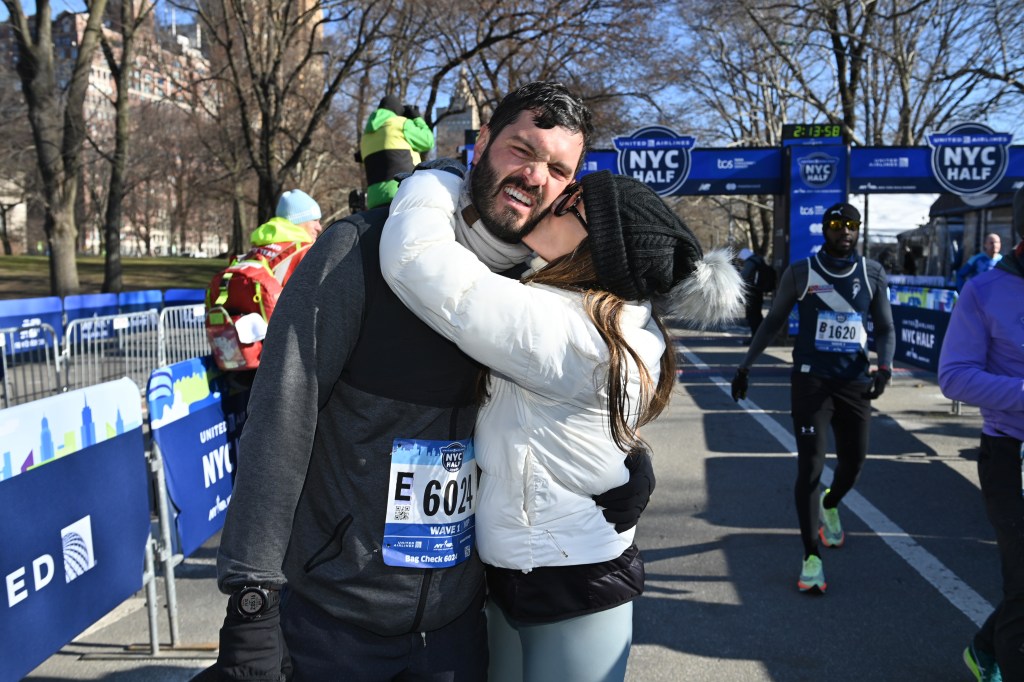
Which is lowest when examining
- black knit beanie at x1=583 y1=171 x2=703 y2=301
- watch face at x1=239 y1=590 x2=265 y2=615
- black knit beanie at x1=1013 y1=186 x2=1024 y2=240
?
watch face at x1=239 y1=590 x2=265 y2=615

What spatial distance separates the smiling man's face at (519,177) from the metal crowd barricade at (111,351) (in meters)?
8.01

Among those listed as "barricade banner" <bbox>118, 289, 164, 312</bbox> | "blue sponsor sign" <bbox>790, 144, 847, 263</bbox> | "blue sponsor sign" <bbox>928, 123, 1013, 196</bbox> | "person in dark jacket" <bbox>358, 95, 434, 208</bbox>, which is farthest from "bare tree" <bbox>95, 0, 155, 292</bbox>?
"person in dark jacket" <bbox>358, 95, 434, 208</bbox>

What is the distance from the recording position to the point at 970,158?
54.9 ft

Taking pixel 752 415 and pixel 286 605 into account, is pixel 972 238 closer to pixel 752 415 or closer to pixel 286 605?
pixel 752 415

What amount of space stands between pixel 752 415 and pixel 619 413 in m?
8.70

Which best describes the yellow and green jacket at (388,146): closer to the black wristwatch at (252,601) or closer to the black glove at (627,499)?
the black glove at (627,499)

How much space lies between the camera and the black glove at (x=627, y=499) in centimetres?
202

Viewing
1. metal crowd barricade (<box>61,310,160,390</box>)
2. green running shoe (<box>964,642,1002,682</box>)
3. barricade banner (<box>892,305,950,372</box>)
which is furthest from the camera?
barricade banner (<box>892,305,950,372</box>)

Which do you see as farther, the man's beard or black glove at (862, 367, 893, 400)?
black glove at (862, 367, 893, 400)

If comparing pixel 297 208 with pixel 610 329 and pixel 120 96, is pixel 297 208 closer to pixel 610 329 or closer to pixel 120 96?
pixel 610 329

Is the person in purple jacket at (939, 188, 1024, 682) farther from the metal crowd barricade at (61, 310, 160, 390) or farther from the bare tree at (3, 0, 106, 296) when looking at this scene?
the bare tree at (3, 0, 106, 296)

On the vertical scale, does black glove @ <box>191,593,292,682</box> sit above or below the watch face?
below

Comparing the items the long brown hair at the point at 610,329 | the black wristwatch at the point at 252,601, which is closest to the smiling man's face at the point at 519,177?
the long brown hair at the point at 610,329

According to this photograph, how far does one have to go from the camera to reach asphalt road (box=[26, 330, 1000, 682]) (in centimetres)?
392
